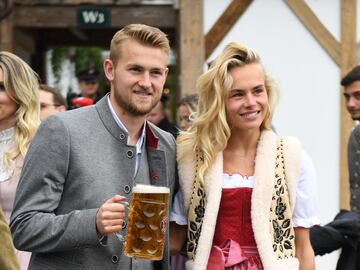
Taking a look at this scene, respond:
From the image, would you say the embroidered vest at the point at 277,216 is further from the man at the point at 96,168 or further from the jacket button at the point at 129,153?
the jacket button at the point at 129,153

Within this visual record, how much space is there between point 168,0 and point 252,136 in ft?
21.0

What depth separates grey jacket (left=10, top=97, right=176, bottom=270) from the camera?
3186 mm

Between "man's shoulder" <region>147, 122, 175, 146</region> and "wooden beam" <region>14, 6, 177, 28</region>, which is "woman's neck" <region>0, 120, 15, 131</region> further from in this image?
"wooden beam" <region>14, 6, 177, 28</region>

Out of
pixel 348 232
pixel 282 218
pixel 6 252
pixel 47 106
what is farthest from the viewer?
pixel 47 106

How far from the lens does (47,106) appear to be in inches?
240

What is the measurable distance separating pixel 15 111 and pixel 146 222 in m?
1.79

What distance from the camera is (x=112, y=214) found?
302 cm

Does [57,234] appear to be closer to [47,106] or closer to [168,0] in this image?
[47,106]

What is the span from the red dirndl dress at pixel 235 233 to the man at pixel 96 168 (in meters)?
0.26

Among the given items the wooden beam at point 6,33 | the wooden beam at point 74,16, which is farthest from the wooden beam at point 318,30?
the wooden beam at point 6,33

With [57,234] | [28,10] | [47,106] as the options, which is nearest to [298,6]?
[28,10]

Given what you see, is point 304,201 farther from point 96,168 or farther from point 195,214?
point 96,168

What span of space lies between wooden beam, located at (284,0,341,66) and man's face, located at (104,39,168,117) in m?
6.06

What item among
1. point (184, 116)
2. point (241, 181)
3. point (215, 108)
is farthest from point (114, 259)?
point (184, 116)
